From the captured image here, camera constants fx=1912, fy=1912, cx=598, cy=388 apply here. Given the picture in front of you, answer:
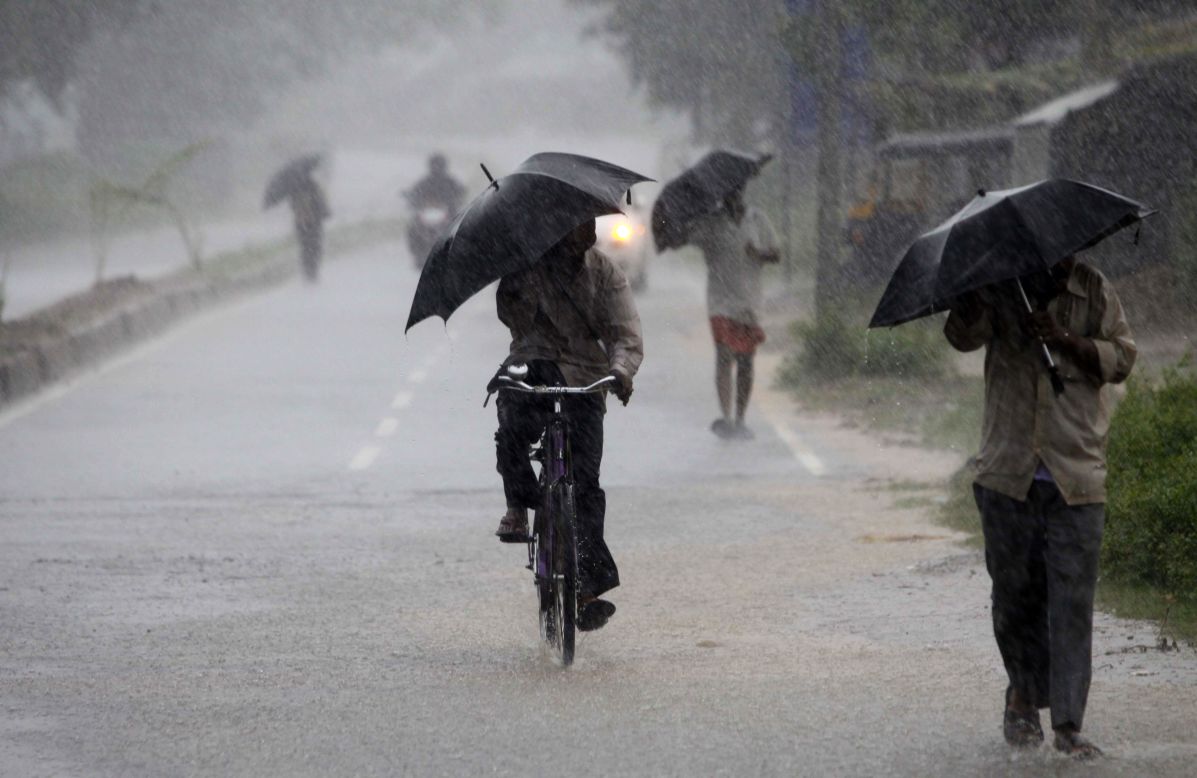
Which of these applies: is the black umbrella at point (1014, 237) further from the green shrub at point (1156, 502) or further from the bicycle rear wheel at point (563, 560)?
the green shrub at point (1156, 502)

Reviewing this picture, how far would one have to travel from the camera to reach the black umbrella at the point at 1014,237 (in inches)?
196

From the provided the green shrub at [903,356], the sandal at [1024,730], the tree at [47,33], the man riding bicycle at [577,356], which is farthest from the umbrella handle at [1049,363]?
the tree at [47,33]

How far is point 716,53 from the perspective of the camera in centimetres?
3766

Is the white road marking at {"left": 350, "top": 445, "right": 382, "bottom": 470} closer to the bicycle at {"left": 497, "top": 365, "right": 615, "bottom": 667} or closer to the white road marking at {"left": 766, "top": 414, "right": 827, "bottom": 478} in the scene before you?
the white road marking at {"left": 766, "top": 414, "right": 827, "bottom": 478}

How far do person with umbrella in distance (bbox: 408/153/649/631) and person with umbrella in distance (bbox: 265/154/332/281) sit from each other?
23.7 metres

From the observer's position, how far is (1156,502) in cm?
764

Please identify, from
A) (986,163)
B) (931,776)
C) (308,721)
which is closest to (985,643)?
(931,776)

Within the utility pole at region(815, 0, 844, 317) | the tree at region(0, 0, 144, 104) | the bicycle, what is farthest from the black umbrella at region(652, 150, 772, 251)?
the tree at region(0, 0, 144, 104)

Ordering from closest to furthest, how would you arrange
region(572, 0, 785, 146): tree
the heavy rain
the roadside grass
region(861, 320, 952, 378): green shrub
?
1. the heavy rain
2. region(861, 320, 952, 378): green shrub
3. the roadside grass
4. region(572, 0, 785, 146): tree

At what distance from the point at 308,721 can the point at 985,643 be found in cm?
254

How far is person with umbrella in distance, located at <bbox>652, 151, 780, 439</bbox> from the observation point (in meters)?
12.5

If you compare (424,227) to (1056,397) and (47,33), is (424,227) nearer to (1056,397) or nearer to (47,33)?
(47,33)

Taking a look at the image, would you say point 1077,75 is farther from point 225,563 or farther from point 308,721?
point 308,721

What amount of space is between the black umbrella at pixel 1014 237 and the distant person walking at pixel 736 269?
7.61 meters
